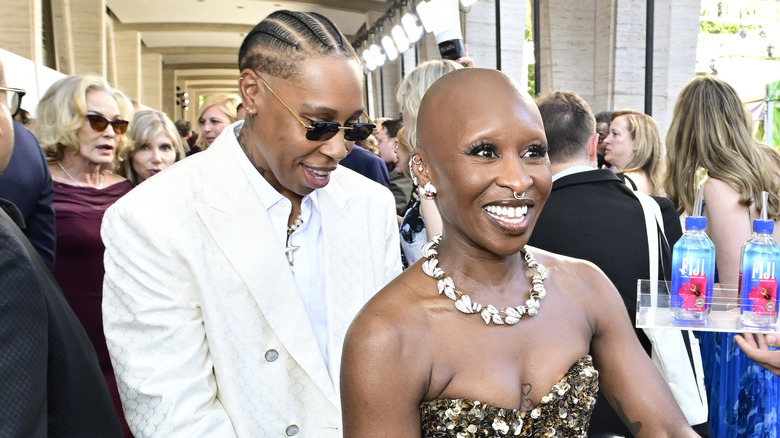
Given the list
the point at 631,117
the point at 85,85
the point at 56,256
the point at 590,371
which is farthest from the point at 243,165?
the point at 631,117

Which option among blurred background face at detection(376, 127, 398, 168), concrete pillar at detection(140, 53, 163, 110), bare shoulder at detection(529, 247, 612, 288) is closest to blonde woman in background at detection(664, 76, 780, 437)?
bare shoulder at detection(529, 247, 612, 288)

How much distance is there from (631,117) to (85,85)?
3345 mm

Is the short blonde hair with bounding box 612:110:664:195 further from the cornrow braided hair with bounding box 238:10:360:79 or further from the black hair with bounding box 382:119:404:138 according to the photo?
the cornrow braided hair with bounding box 238:10:360:79

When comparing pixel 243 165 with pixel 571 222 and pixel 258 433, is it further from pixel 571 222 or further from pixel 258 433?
pixel 571 222

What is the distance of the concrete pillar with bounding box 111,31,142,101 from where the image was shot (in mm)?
20906

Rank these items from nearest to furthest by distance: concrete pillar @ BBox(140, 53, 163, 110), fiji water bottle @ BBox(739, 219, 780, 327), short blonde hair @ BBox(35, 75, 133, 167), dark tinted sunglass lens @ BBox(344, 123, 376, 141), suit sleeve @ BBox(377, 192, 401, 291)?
dark tinted sunglass lens @ BBox(344, 123, 376, 141) < fiji water bottle @ BBox(739, 219, 780, 327) < suit sleeve @ BBox(377, 192, 401, 291) < short blonde hair @ BBox(35, 75, 133, 167) < concrete pillar @ BBox(140, 53, 163, 110)

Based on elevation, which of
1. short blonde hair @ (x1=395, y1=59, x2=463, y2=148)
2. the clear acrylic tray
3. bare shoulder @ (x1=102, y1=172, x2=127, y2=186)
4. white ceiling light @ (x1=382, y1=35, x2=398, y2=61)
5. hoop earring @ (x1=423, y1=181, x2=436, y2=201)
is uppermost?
white ceiling light @ (x1=382, y1=35, x2=398, y2=61)

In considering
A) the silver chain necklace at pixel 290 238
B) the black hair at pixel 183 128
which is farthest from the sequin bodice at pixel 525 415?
the black hair at pixel 183 128

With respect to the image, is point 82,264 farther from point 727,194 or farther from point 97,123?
point 727,194

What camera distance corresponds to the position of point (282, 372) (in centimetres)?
181

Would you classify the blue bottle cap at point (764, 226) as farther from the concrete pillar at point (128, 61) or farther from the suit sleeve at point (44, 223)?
the concrete pillar at point (128, 61)

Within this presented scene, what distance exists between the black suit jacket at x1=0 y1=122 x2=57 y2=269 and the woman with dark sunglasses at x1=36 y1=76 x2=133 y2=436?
0.17 metres

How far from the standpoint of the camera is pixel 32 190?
2.92 metres

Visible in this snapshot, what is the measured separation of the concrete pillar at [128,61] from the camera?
20.9 m
